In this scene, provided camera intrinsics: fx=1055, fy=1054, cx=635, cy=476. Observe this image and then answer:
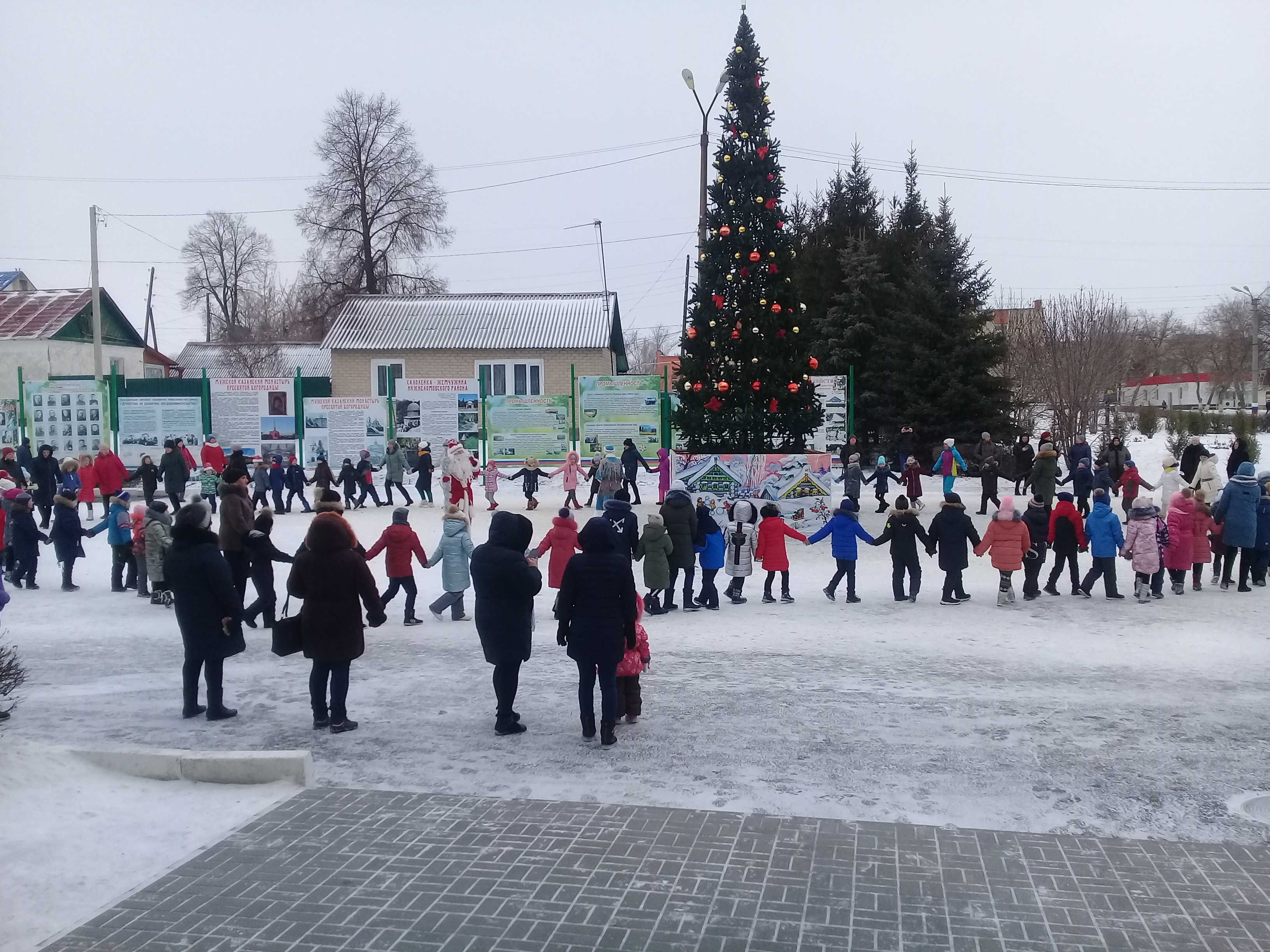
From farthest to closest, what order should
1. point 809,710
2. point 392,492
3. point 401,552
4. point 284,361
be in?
point 284,361
point 392,492
point 401,552
point 809,710

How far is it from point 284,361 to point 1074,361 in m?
41.7

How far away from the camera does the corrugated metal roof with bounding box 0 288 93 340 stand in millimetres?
34625

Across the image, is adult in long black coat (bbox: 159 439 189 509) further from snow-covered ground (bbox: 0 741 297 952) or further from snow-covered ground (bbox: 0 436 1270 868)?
snow-covered ground (bbox: 0 741 297 952)

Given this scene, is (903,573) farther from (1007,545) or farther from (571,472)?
(571,472)

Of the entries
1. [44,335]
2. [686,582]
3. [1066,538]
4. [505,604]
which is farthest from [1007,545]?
[44,335]

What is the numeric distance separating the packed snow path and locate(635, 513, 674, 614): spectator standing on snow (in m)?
0.43

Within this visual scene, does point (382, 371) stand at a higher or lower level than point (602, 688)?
higher

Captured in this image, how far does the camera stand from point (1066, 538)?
44.0 feet

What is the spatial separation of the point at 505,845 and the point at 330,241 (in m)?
44.6

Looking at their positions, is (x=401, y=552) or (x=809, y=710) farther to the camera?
(x=401, y=552)

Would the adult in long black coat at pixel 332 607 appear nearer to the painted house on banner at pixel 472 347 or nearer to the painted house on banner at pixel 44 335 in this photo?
the painted house on banner at pixel 472 347

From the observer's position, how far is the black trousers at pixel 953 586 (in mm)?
13164

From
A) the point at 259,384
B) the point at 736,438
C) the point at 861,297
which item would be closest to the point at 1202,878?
the point at 736,438

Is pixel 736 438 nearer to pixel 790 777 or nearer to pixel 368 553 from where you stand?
pixel 368 553
